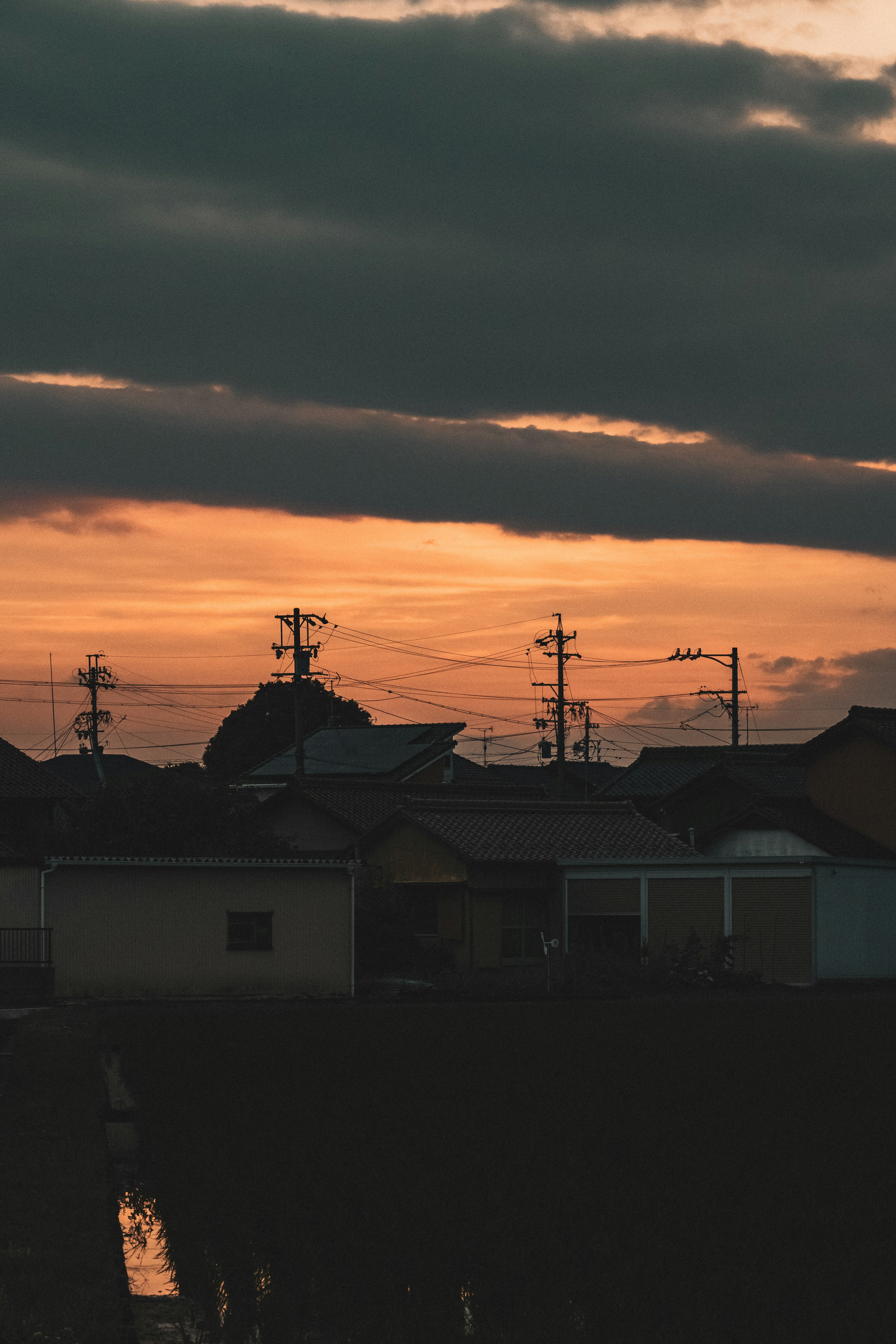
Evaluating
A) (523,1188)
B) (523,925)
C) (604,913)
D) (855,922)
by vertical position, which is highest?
(523,1188)

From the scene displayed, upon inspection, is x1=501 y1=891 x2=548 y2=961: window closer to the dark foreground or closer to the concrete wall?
the concrete wall

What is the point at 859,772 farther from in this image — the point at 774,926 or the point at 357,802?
the point at 357,802

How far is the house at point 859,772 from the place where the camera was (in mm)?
54938

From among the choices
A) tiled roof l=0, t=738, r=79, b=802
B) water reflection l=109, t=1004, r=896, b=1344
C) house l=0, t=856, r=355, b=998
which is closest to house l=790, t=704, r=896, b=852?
house l=0, t=856, r=355, b=998

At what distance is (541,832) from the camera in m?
52.3

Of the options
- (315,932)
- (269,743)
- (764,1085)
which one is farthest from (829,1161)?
(269,743)

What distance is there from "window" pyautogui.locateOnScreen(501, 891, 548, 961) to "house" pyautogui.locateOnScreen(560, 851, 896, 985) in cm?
91

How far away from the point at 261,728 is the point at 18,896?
8284 cm

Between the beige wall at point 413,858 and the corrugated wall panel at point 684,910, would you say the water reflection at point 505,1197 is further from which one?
the beige wall at point 413,858

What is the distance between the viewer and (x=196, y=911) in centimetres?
4112

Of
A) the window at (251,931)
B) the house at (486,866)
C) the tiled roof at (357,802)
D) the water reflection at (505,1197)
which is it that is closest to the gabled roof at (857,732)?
the house at (486,866)

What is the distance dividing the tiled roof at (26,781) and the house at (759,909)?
21288 millimetres

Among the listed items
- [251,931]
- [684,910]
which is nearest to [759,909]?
[684,910]

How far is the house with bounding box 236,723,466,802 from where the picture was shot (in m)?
→ 87.5
